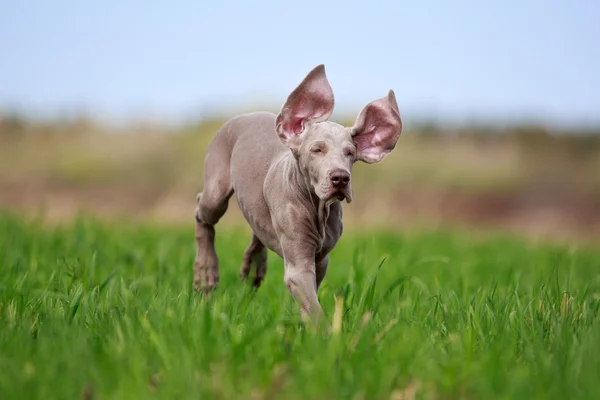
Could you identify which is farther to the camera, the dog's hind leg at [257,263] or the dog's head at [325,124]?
the dog's hind leg at [257,263]

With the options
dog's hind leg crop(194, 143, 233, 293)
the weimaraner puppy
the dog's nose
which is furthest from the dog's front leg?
dog's hind leg crop(194, 143, 233, 293)

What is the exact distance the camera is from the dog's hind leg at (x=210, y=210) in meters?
4.04

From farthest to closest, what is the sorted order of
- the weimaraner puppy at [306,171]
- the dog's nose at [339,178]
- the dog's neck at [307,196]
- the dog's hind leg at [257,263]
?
the dog's hind leg at [257,263], the dog's neck at [307,196], the weimaraner puppy at [306,171], the dog's nose at [339,178]

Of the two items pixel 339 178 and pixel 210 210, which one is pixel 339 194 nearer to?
pixel 339 178

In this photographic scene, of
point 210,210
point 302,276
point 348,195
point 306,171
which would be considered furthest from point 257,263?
point 348,195

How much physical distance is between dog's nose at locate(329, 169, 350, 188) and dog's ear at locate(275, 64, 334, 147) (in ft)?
1.44

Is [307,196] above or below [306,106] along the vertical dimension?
below

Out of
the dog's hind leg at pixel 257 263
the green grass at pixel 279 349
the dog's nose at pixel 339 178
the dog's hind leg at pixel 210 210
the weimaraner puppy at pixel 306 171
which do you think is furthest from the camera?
the dog's hind leg at pixel 257 263

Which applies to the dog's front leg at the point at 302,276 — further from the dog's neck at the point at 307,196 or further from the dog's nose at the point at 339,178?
the dog's nose at the point at 339,178

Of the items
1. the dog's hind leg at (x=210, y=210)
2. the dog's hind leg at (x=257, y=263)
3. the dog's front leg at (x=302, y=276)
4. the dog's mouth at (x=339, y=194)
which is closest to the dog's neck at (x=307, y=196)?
the dog's front leg at (x=302, y=276)

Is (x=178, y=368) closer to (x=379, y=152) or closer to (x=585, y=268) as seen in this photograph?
(x=379, y=152)

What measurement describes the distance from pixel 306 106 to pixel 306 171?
35 cm

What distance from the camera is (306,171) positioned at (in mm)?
3137

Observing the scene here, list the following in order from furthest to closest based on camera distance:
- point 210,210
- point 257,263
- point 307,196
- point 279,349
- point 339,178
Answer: point 257,263
point 210,210
point 307,196
point 339,178
point 279,349
